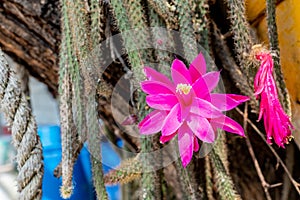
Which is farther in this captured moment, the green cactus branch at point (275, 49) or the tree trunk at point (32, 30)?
the tree trunk at point (32, 30)

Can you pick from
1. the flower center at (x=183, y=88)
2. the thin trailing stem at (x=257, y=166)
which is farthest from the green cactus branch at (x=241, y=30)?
the thin trailing stem at (x=257, y=166)

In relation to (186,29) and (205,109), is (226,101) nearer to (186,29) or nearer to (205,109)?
(205,109)

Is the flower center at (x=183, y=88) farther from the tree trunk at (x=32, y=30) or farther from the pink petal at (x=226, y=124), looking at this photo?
the tree trunk at (x=32, y=30)

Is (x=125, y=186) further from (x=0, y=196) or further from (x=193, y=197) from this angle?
(x=193, y=197)

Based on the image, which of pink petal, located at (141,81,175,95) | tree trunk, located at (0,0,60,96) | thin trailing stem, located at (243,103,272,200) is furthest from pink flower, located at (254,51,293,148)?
tree trunk, located at (0,0,60,96)

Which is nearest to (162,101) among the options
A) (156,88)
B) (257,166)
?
(156,88)

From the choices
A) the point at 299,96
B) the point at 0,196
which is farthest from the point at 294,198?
the point at 0,196
